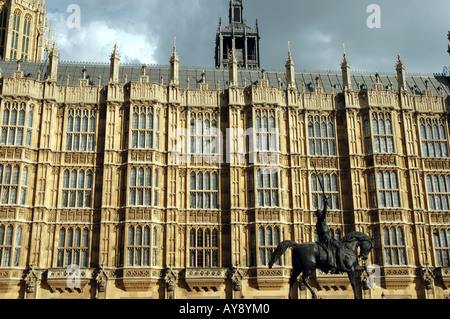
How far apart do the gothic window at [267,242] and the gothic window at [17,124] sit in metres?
19.9

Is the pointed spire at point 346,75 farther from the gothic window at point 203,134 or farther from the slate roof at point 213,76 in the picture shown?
the gothic window at point 203,134

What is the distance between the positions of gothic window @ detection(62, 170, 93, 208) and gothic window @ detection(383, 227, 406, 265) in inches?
935

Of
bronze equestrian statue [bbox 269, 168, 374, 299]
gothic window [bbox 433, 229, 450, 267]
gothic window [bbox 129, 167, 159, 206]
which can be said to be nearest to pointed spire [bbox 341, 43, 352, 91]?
gothic window [bbox 433, 229, 450, 267]

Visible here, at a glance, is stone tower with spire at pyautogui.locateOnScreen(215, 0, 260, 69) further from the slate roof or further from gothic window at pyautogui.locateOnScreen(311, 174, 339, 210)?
gothic window at pyautogui.locateOnScreen(311, 174, 339, 210)

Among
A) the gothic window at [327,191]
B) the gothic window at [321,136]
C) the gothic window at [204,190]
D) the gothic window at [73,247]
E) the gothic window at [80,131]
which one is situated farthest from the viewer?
the gothic window at [321,136]

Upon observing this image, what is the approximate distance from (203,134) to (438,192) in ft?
67.7

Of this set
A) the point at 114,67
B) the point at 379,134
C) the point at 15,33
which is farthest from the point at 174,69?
the point at 15,33

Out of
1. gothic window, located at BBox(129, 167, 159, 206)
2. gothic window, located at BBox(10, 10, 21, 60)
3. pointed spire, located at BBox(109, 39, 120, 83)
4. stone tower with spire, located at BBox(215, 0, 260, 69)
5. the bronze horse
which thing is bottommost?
the bronze horse

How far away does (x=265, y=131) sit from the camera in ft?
140

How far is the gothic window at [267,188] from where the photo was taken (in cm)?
4072

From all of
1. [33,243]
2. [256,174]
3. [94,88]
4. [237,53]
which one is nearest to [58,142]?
[94,88]

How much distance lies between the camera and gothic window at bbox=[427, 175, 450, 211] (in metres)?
43.1

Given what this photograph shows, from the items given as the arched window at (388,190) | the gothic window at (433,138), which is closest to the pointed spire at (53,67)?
the arched window at (388,190)
